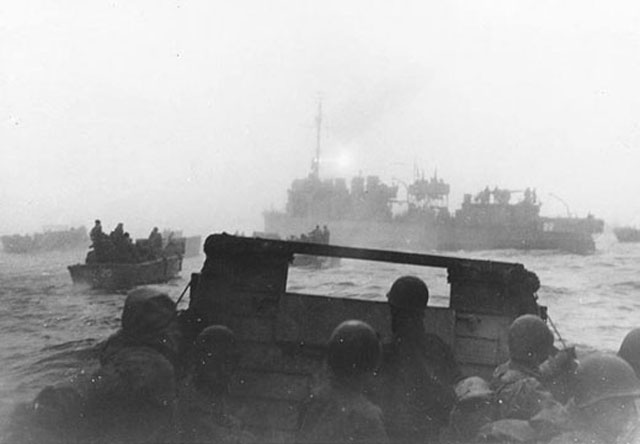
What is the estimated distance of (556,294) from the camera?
3419 cm

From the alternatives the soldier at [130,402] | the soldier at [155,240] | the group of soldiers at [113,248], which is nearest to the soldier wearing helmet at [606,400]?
the soldier at [130,402]

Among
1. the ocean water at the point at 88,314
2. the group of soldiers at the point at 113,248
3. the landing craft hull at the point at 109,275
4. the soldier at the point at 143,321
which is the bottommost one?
the ocean water at the point at 88,314

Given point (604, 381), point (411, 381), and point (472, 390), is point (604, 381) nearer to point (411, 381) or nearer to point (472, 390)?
point (472, 390)

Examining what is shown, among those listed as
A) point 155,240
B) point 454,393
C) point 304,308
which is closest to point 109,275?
point 155,240

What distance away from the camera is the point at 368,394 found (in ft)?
12.9

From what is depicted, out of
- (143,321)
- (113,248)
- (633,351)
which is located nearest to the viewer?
(143,321)

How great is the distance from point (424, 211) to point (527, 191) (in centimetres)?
1554

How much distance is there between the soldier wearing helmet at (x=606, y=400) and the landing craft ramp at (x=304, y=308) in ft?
5.38

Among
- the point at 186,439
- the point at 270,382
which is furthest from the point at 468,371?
the point at 186,439

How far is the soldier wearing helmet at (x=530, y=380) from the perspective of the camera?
11.1ft

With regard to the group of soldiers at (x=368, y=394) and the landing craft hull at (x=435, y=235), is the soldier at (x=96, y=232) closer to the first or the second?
the group of soldiers at (x=368, y=394)

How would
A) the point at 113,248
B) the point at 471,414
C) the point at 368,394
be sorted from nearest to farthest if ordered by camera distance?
1. the point at 471,414
2. the point at 368,394
3. the point at 113,248

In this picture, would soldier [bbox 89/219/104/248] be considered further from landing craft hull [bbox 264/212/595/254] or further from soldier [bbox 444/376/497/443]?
landing craft hull [bbox 264/212/595/254]

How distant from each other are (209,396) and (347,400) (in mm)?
1096
